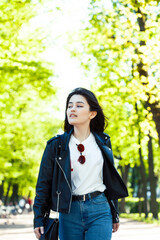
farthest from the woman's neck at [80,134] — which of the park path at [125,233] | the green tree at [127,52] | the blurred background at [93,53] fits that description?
the park path at [125,233]

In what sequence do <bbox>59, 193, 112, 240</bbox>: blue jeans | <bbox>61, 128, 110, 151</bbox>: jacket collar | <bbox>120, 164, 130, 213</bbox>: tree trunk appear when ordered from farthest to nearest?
1. <bbox>120, 164, 130, 213</bbox>: tree trunk
2. <bbox>61, 128, 110, 151</bbox>: jacket collar
3. <bbox>59, 193, 112, 240</bbox>: blue jeans

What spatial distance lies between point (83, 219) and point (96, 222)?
11cm

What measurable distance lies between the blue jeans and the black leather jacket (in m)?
0.11

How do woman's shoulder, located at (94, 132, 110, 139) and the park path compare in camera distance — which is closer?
woman's shoulder, located at (94, 132, 110, 139)

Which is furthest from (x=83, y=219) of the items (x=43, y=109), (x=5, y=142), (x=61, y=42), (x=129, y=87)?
(x=43, y=109)

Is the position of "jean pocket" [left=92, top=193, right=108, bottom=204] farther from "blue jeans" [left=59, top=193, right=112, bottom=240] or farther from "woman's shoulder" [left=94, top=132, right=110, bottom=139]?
"woman's shoulder" [left=94, top=132, right=110, bottom=139]

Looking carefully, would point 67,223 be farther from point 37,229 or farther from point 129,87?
point 129,87

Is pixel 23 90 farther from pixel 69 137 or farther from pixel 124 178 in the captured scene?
pixel 69 137

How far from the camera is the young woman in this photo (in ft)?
12.4

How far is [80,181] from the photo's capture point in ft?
12.7

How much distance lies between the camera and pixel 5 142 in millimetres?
27391

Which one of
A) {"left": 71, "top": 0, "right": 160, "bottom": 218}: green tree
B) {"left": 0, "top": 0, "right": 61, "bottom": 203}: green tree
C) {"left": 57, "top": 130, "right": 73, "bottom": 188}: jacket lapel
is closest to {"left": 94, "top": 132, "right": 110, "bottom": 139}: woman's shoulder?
{"left": 57, "top": 130, "right": 73, "bottom": 188}: jacket lapel

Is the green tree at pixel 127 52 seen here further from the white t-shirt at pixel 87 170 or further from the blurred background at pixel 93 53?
the white t-shirt at pixel 87 170

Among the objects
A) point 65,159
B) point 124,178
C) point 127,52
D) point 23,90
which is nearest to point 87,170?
point 65,159
